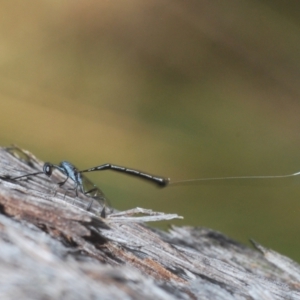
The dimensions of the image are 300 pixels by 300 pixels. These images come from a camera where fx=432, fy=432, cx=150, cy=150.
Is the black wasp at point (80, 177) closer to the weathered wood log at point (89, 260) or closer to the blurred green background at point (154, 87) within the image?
the weathered wood log at point (89, 260)

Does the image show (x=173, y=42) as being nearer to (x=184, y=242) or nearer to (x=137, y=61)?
(x=137, y=61)

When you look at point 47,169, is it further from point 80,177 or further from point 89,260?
point 89,260

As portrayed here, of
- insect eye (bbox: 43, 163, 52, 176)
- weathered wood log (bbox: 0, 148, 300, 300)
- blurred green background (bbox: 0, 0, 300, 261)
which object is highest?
blurred green background (bbox: 0, 0, 300, 261)

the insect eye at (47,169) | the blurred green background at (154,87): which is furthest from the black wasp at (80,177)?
the blurred green background at (154,87)

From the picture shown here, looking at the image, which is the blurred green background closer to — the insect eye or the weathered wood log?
the insect eye

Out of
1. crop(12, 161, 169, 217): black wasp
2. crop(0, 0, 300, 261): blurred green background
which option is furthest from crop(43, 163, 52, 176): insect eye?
crop(0, 0, 300, 261): blurred green background

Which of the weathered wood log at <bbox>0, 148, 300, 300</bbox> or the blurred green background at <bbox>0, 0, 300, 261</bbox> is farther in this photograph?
the blurred green background at <bbox>0, 0, 300, 261</bbox>

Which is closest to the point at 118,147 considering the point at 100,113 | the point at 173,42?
the point at 100,113
